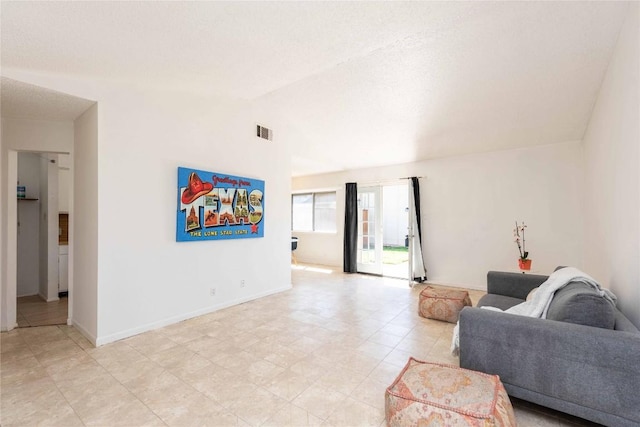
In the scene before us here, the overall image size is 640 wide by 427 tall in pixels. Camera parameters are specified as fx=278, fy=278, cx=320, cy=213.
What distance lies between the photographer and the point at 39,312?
377 cm

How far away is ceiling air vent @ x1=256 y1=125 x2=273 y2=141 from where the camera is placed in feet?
14.6

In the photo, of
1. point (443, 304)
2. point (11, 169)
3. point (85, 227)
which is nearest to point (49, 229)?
point (11, 169)

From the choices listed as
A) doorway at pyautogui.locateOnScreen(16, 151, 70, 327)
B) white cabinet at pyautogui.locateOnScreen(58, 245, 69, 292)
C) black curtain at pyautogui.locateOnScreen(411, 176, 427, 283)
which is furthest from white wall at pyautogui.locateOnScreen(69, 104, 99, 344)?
black curtain at pyautogui.locateOnScreen(411, 176, 427, 283)

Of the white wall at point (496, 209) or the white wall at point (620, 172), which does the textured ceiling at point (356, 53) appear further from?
the white wall at point (496, 209)

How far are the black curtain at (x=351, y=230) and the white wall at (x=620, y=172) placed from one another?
4.16 meters

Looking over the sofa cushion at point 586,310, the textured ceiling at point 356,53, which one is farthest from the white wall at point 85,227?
the sofa cushion at point 586,310

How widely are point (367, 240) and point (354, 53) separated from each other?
4.71 meters

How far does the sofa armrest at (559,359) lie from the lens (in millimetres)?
1482

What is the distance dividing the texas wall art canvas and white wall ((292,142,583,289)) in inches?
131

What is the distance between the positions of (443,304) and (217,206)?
127 inches

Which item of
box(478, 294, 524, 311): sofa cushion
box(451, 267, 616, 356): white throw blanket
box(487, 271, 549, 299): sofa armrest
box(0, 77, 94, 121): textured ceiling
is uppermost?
box(0, 77, 94, 121): textured ceiling

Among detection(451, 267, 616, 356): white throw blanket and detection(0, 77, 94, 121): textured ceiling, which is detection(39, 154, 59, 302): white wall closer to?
detection(0, 77, 94, 121): textured ceiling

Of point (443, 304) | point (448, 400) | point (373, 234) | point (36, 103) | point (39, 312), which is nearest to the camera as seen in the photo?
point (448, 400)

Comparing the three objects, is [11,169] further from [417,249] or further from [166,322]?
[417,249]
